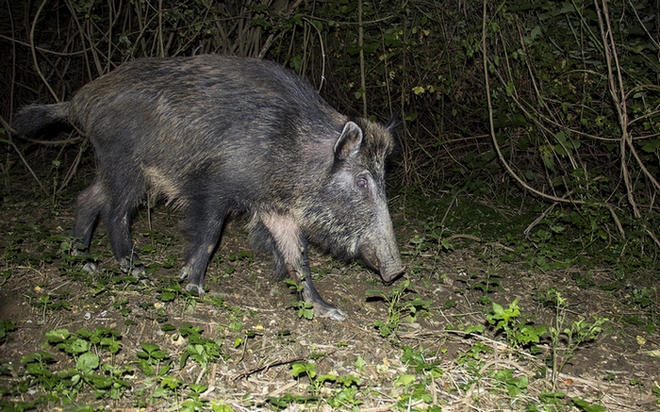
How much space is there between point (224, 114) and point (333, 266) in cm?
135

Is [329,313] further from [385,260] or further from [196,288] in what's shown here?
[196,288]

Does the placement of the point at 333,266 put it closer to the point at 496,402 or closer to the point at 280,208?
the point at 280,208

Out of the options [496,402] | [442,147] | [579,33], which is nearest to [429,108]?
[442,147]

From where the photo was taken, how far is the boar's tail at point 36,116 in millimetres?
4176

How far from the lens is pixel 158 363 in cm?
279

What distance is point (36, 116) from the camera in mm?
4227

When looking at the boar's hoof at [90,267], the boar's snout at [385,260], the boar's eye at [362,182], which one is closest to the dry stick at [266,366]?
the boar's snout at [385,260]

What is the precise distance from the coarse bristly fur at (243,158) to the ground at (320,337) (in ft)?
0.95

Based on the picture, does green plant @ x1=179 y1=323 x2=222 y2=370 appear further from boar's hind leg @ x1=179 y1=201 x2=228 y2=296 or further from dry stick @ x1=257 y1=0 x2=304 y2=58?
dry stick @ x1=257 y1=0 x2=304 y2=58

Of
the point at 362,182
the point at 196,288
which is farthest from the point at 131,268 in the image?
the point at 362,182

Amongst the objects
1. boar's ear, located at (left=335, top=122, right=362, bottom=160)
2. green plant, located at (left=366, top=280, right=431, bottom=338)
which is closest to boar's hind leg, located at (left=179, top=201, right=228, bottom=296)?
boar's ear, located at (left=335, top=122, right=362, bottom=160)

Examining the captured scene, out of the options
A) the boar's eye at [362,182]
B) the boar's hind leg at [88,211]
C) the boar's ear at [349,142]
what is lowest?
the boar's hind leg at [88,211]

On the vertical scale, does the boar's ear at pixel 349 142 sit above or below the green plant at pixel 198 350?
above

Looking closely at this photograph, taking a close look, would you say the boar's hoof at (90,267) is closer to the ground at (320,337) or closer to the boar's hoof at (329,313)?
the ground at (320,337)
